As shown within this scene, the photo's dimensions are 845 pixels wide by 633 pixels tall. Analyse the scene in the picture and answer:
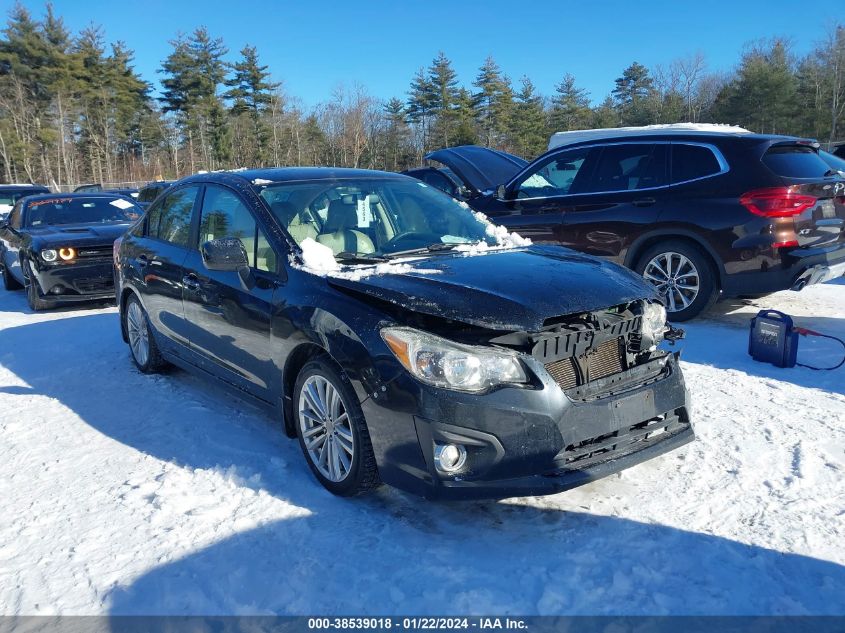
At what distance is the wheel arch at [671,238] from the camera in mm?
6109

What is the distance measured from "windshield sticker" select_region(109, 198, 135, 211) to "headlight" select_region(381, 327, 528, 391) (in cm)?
890

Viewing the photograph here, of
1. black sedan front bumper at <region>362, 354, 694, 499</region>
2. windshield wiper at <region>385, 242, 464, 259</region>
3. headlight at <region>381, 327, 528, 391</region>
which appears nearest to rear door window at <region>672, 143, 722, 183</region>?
windshield wiper at <region>385, 242, 464, 259</region>

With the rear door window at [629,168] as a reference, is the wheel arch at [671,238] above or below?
below

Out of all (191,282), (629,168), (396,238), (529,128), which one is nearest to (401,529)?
(396,238)

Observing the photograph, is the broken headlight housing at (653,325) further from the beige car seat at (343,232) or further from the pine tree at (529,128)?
the pine tree at (529,128)

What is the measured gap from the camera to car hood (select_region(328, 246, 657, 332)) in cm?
288

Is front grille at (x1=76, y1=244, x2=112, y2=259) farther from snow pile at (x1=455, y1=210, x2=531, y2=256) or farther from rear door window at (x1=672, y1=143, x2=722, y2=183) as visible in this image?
rear door window at (x1=672, y1=143, x2=722, y2=183)

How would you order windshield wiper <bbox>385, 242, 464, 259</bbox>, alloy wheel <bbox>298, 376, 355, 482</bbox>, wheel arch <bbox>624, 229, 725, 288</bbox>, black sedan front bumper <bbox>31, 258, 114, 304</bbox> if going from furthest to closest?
black sedan front bumper <bbox>31, 258, 114, 304</bbox>
wheel arch <bbox>624, 229, 725, 288</bbox>
windshield wiper <bbox>385, 242, 464, 259</bbox>
alloy wheel <bbox>298, 376, 355, 482</bbox>

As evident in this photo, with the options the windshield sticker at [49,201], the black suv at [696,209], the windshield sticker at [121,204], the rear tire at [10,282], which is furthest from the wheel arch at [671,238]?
the rear tire at [10,282]

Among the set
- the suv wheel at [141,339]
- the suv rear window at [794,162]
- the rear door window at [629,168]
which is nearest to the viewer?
the suv wheel at [141,339]

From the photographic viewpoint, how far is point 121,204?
408 inches

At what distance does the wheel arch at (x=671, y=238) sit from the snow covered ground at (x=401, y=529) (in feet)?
6.01

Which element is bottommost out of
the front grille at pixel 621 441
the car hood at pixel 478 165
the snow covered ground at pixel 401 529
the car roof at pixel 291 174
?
the snow covered ground at pixel 401 529

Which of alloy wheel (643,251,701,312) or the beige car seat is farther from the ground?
the beige car seat
